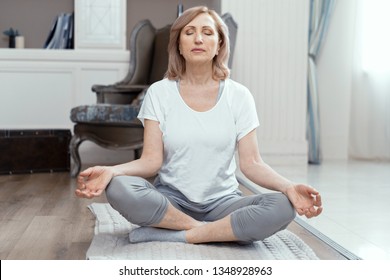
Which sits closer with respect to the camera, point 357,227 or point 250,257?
point 250,257

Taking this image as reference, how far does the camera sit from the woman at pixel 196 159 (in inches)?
70.0

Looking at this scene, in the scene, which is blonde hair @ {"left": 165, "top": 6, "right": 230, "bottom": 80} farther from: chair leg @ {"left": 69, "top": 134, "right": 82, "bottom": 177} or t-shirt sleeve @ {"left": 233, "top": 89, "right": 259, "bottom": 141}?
chair leg @ {"left": 69, "top": 134, "right": 82, "bottom": 177}

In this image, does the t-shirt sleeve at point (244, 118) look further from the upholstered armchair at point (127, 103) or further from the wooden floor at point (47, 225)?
the upholstered armchair at point (127, 103)

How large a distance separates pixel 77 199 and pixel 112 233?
89 cm

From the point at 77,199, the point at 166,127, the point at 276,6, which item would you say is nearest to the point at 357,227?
the point at 166,127

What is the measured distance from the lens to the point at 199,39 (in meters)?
1.86

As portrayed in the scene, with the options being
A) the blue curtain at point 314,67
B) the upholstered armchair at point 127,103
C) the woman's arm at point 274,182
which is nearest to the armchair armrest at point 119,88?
the upholstered armchair at point 127,103

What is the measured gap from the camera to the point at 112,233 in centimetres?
204

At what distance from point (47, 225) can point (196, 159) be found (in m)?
0.67

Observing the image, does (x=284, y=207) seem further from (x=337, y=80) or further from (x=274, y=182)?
(x=337, y=80)

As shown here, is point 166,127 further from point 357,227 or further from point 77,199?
point 77,199

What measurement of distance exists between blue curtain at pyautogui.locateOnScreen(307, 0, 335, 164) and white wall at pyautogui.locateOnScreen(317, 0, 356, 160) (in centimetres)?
18

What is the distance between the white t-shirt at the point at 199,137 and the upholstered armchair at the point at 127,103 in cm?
174

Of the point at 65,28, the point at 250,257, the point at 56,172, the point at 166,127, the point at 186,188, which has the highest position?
the point at 65,28
